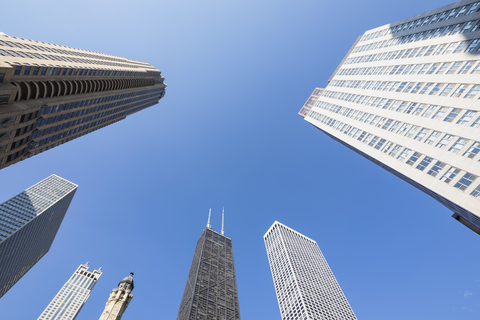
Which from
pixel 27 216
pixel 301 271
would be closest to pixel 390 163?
pixel 301 271

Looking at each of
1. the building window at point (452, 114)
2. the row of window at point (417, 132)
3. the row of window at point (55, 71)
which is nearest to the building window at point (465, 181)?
the row of window at point (417, 132)

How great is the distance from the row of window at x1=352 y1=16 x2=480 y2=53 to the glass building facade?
131m

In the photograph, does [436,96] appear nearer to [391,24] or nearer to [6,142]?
[391,24]

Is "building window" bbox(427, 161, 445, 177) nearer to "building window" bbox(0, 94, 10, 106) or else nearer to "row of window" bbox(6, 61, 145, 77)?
"building window" bbox(0, 94, 10, 106)

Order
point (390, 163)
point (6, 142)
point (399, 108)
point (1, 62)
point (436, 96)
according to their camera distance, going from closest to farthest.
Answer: point (1, 62)
point (6, 142)
point (436, 96)
point (390, 163)
point (399, 108)

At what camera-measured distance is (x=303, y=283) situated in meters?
150

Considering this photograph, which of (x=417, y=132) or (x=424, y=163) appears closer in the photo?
(x=424, y=163)

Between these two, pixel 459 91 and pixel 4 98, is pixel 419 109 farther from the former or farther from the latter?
pixel 4 98

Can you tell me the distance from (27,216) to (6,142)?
140 metres

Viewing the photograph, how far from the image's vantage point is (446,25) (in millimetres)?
71375

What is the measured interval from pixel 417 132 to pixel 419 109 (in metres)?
6.89

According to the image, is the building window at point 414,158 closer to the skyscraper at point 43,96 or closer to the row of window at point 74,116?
the skyscraper at point 43,96

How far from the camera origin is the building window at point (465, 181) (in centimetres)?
4863

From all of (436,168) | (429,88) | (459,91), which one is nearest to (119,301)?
(436,168)
